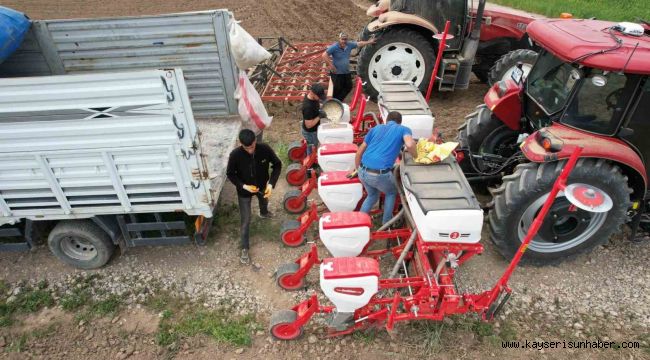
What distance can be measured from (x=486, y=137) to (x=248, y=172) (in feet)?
9.51

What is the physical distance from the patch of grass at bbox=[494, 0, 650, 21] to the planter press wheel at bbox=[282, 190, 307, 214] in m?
12.0

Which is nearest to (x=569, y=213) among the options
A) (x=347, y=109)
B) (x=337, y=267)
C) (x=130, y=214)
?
(x=337, y=267)

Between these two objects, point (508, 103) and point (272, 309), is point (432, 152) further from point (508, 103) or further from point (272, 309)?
point (272, 309)

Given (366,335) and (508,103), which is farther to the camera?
(508,103)

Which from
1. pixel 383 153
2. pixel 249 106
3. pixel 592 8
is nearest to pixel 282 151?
pixel 249 106

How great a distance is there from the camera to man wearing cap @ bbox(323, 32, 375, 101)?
642cm

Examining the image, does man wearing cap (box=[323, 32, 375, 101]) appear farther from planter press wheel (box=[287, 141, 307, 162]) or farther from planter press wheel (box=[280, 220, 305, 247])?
planter press wheel (box=[280, 220, 305, 247])

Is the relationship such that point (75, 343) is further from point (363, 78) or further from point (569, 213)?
point (363, 78)

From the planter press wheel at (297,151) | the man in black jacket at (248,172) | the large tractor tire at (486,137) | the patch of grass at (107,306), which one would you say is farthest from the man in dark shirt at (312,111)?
the patch of grass at (107,306)

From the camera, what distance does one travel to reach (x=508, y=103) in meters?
4.56

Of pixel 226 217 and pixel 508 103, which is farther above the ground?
pixel 508 103

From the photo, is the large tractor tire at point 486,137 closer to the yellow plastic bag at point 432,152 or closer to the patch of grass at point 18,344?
the yellow plastic bag at point 432,152

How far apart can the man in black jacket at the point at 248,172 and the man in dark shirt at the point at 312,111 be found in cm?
112

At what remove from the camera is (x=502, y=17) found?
7230 mm
